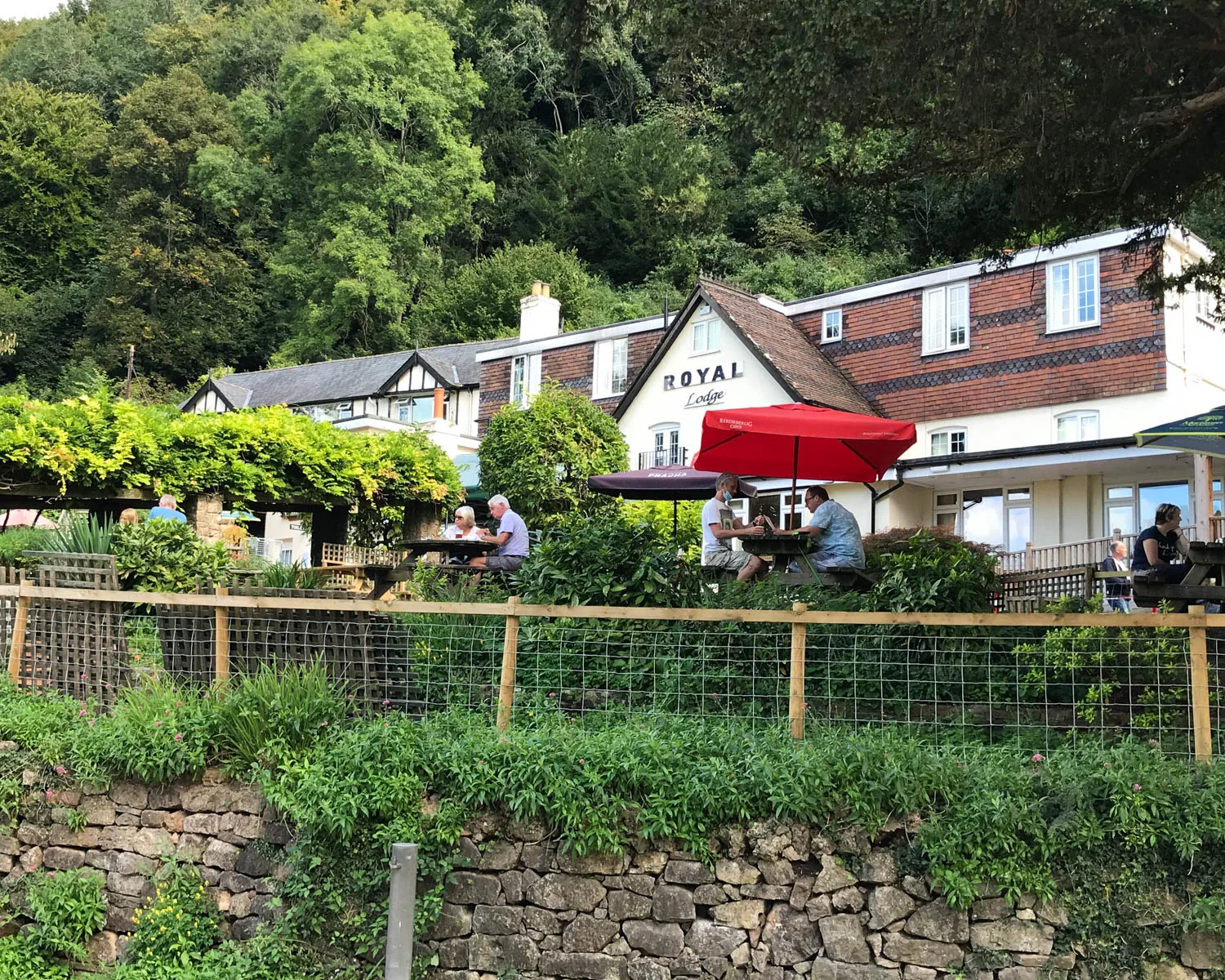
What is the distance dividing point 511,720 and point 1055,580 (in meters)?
7.73

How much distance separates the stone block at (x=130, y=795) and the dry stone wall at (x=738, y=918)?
219 centimetres

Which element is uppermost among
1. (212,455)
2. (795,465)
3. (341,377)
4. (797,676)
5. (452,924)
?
(341,377)

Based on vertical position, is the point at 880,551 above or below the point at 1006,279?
below

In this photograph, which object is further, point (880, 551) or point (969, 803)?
point (880, 551)

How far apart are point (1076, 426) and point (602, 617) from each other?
1883 centimetres

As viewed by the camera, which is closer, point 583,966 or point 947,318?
point 583,966

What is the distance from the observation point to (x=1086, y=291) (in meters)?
23.7

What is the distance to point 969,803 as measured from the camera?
240 inches

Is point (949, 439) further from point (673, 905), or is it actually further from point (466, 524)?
point (673, 905)

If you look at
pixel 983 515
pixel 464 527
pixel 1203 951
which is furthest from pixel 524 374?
pixel 1203 951

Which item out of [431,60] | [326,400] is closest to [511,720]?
[326,400]

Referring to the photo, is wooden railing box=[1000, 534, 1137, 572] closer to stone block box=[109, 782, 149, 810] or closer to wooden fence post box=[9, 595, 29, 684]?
stone block box=[109, 782, 149, 810]

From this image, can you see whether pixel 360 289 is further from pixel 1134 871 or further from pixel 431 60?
pixel 1134 871

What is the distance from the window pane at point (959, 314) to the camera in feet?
83.7
